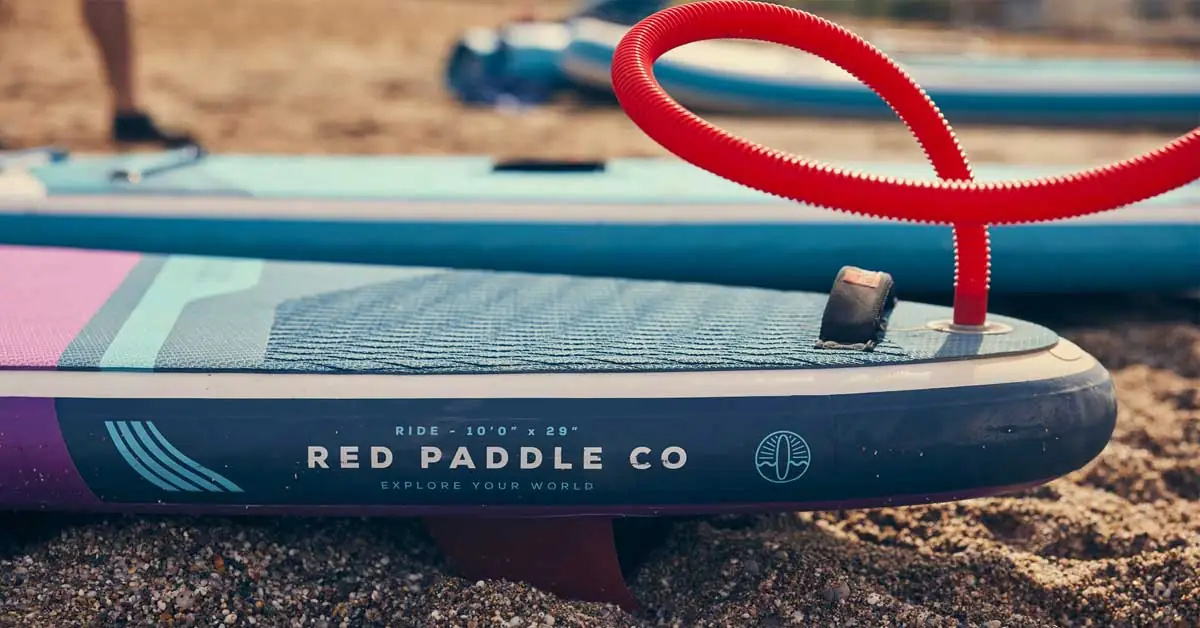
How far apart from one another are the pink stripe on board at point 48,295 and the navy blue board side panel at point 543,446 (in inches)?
7.1

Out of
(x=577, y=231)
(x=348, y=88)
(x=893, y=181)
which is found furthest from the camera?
(x=348, y=88)

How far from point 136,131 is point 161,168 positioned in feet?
5.73

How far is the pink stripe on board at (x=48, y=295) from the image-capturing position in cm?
203

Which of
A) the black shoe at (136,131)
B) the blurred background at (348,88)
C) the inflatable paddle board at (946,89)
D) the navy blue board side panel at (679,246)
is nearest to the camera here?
the navy blue board side panel at (679,246)

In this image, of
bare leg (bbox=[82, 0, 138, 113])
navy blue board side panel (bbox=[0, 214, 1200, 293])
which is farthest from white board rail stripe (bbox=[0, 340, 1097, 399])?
bare leg (bbox=[82, 0, 138, 113])

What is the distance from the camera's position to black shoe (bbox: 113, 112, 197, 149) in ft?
15.8

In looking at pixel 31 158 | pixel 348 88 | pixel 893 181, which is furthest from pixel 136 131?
pixel 893 181

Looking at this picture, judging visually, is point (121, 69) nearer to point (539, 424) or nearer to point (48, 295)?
point (48, 295)

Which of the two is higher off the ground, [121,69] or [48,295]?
[121,69]

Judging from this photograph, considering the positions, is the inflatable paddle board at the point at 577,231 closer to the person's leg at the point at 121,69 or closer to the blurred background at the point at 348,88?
the person's leg at the point at 121,69

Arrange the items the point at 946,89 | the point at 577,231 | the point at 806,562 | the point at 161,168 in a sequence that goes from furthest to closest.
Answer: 1. the point at 946,89
2. the point at 161,168
3. the point at 577,231
4. the point at 806,562

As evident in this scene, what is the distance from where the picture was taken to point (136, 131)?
15.8ft

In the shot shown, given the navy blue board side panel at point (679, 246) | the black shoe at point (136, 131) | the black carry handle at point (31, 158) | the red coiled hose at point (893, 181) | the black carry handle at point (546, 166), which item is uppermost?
the red coiled hose at point (893, 181)

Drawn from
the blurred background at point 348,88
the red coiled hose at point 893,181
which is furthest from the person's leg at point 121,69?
the red coiled hose at point 893,181
